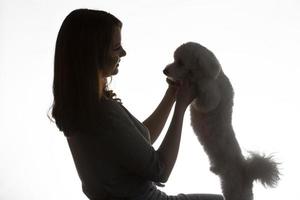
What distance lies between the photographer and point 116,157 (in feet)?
2.60

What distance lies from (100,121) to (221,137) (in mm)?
303

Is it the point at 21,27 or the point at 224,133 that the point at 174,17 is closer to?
the point at 21,27

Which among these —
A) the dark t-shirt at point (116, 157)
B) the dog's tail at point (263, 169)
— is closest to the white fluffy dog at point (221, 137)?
the dog's tail at point (263, 169)

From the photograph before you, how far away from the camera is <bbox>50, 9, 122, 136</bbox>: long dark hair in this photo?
802 millimetres

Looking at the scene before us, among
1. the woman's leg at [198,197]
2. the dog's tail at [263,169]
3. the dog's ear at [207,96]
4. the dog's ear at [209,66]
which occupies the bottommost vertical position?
the woman's leg at [198,197]

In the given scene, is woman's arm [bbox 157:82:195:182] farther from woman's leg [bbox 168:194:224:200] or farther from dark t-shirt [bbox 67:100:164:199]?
woman's leg [bbox 168:194:224:200]

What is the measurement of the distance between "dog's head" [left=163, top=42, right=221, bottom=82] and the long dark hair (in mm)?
230

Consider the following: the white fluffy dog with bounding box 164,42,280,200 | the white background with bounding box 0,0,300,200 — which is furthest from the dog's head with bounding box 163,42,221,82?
the white background with bounding box 0,0,300,200

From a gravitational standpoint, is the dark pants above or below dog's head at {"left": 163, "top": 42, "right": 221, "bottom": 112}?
below

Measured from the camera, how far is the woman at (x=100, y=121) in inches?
31.1

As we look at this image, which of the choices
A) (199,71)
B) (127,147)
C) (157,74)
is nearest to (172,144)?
(127,147)

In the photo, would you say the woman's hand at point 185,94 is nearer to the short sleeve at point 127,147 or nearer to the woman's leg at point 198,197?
the short sleeve at point 127,147

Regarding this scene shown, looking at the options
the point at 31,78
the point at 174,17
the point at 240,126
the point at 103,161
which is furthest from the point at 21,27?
the point at 103,161

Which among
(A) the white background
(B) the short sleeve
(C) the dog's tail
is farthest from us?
(A) the white background
